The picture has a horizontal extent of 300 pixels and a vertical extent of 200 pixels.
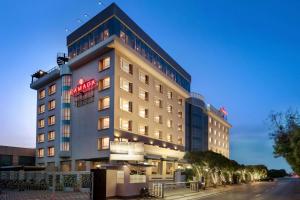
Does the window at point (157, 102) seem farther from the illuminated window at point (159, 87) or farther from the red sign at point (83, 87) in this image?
the red sign at point (83, 87)

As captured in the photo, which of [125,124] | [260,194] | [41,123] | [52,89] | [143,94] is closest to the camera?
[260,194]

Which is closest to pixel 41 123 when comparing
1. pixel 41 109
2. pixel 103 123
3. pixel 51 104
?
pixel 41 109

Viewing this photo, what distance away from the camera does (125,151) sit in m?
41.3

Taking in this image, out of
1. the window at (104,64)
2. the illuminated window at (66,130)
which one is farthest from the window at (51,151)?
the window at (104,64)

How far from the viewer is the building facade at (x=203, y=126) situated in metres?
98.8

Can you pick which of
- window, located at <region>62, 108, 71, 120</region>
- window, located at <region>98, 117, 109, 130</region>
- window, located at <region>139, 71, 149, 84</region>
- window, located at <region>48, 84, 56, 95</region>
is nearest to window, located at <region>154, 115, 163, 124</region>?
window, located at <region>139, 71, 149, 84</region>

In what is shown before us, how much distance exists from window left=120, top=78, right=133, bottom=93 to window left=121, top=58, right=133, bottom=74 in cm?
172

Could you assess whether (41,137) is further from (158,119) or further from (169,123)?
(169,123)

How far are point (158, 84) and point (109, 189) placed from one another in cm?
4158

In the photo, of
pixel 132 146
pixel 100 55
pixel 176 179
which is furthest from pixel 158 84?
pixel 132 146

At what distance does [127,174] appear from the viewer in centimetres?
3688

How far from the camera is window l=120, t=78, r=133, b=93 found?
6136 cm

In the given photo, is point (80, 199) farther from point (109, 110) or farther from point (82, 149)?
point (82, 149)

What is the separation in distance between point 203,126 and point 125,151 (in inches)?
2691
